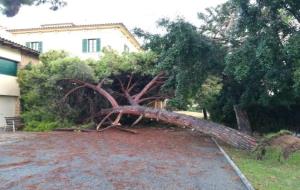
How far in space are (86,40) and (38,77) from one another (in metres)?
12.7

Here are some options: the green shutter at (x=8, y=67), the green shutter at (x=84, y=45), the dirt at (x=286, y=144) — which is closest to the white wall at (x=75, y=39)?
the green shutter at (x=84, y=45)

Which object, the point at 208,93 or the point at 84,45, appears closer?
the point at 208,93

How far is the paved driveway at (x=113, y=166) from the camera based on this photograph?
8.30 meters

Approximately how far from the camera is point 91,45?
1357 inches

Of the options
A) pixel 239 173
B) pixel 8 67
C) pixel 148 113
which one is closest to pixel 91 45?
pixel 8 67

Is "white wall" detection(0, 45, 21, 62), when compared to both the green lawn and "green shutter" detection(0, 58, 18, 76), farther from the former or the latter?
the green lawn

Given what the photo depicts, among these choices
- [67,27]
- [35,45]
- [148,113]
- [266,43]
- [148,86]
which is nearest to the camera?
[266,43]

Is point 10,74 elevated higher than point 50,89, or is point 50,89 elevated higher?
point 10,74

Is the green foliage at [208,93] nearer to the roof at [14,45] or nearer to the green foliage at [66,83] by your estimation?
the green foliage at [66,83]

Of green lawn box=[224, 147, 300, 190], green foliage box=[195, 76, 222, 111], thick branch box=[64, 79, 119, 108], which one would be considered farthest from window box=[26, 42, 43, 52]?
green lawn box=[224, 147, 300, 190]

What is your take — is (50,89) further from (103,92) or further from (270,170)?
(270,170)

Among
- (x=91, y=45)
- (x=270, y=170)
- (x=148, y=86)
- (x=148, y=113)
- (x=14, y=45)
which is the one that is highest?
(x=91, y=45)

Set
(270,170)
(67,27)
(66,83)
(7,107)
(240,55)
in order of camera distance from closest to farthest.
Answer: (270,170) → (240,55) → (66,83) → (7,107) → (67,27)

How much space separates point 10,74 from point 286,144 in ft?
63.4
